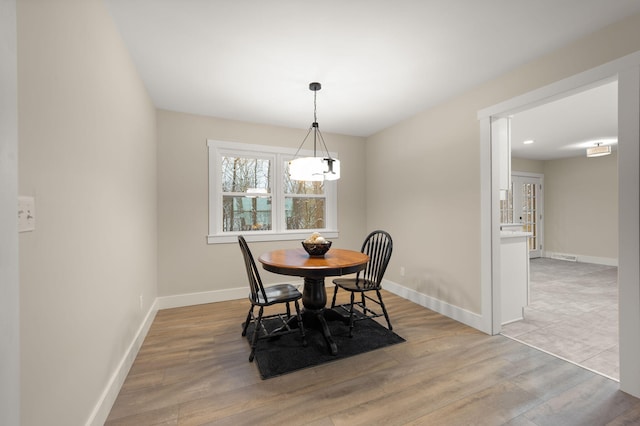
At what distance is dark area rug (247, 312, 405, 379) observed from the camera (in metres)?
2.07

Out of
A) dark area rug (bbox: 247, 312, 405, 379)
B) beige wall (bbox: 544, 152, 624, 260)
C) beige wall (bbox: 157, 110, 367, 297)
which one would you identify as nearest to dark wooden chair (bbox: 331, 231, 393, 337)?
dark area rug (bbox: 247, 312, 405, 379)

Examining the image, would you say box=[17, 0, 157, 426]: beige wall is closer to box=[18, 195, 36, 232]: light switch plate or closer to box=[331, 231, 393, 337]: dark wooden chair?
box=[18, 195, 36, 232]: light switch plate

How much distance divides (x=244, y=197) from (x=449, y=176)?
8.88ft

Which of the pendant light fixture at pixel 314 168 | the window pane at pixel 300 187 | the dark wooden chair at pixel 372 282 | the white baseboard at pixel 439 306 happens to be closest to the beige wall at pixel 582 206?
the white baseboard at pixel 439 306

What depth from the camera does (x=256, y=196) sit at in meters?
3.89

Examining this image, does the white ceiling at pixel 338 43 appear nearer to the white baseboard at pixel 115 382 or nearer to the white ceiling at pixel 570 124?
the white ceiling at pixel 570 124

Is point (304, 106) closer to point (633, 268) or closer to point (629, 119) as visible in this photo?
point (629, 119)

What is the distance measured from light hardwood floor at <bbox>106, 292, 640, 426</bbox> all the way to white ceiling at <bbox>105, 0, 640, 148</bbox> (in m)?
2.51

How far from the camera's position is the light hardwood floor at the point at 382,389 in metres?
1.56

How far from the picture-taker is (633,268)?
68.1 inches

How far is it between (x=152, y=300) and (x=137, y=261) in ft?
2.90

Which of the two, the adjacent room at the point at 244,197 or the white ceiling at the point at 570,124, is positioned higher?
the white ceiling at the point at 570,124

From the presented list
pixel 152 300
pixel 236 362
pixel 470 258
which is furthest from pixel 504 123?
pixel 152 300

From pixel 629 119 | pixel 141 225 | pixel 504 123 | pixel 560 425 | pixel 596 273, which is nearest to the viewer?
pixel 560 425
